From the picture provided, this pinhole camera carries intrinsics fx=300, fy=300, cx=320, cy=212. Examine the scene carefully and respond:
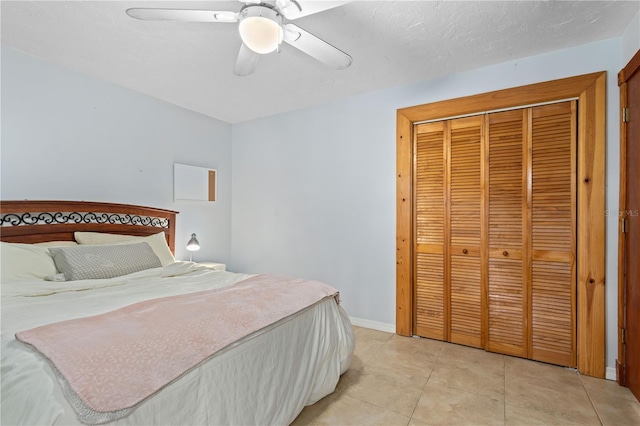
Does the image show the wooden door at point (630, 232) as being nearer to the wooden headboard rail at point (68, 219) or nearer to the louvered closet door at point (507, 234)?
the louvered closet door at point (507, 234)

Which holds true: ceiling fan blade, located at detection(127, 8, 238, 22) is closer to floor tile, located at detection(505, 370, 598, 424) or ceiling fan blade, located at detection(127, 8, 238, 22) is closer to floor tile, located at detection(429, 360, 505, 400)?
floor tile, located at detection(429, 360, 505, 400)

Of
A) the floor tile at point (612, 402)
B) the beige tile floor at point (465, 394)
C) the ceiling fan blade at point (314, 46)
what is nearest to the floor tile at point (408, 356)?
the beige tile floor at point (465, 394)

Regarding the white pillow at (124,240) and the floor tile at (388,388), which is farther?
the white pillow at (124,240)

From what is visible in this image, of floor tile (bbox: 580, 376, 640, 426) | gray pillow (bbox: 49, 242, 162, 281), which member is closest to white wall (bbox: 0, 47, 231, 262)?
gray pillow (bbox: 49, 242, 162, 281)

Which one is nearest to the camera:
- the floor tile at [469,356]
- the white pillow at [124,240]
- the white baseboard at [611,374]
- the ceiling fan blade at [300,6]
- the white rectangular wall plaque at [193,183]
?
the ceiling fan blade at [300,6]

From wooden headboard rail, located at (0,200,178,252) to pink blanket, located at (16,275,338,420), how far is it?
1.62 meters

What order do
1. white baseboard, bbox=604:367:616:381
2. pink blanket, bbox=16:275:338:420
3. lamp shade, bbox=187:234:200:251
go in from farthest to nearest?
1. lamp shade, bbox=187:234:200:251
2. white baseboard, bbox=604:367:616:381
3. pink blanket, bbox=16:275:338:420

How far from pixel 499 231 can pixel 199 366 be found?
250 cm

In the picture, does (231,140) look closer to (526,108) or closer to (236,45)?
(236,45)

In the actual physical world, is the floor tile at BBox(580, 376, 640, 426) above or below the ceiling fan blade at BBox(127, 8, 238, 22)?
below

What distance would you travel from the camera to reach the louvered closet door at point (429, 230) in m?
→ 2.84

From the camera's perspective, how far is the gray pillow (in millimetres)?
2084

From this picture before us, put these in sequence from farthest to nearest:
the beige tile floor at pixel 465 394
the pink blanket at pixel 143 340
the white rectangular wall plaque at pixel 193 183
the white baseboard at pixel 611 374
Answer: the white rectangular wall plaque at pixel 193 183 → the white baseboard at pixel 611 374 → the beige tile floor at pixel 465 394 → the pink blanket at pixel 143 340

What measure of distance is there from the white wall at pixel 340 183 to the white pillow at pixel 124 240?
1.34 m
